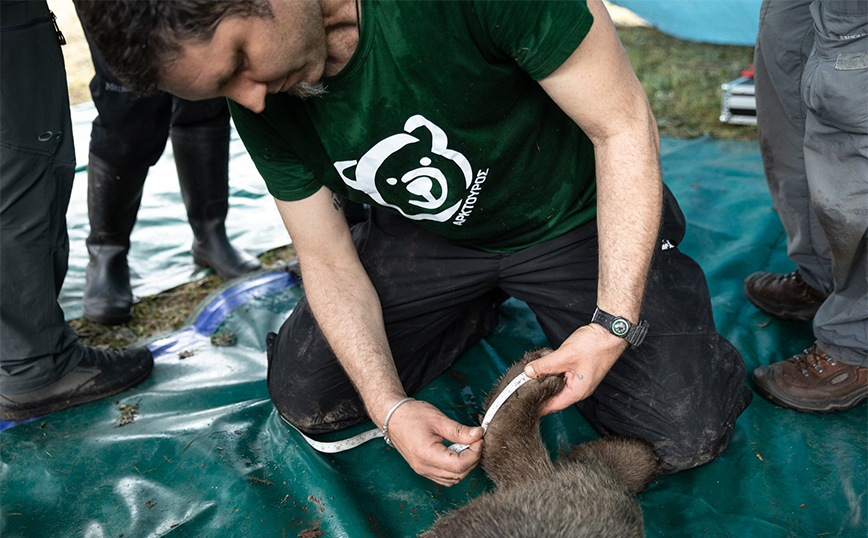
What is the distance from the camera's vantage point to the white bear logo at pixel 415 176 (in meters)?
1.75

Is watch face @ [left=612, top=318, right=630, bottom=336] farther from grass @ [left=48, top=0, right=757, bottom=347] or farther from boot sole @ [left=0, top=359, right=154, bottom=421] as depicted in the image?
grass @ [left=48, top=0, right=757, bottom=347]

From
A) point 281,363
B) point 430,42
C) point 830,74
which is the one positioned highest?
point 430,42

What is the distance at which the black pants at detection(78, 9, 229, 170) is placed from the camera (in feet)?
8.74

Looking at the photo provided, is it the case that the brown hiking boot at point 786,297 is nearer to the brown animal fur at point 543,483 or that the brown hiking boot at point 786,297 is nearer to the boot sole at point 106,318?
the brown animal fur at point 543,483

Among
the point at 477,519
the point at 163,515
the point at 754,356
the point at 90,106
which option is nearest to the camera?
the point at 477,519

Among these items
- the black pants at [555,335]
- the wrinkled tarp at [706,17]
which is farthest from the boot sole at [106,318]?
the wrinkled tarp at [706,17]

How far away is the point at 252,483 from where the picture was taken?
196cm

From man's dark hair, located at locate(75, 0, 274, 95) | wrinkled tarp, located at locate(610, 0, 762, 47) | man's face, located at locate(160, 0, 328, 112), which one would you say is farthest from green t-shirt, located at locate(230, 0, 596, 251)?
wrinkled tarp, located at locate(610, 0, 762, 47)

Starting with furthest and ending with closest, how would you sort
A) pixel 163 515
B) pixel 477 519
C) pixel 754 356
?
pixel 754 356 → pixel 163 515 → pixel 477 519

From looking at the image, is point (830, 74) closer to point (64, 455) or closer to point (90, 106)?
point (64, 455)

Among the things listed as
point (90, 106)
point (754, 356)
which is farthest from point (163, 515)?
point (90, 106)

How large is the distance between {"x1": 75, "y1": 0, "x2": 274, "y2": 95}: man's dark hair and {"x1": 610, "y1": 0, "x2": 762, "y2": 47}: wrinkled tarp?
481 centimetres

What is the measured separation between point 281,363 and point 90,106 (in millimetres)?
3747

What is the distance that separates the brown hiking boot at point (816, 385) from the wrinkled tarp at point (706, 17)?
3653 millimetres
